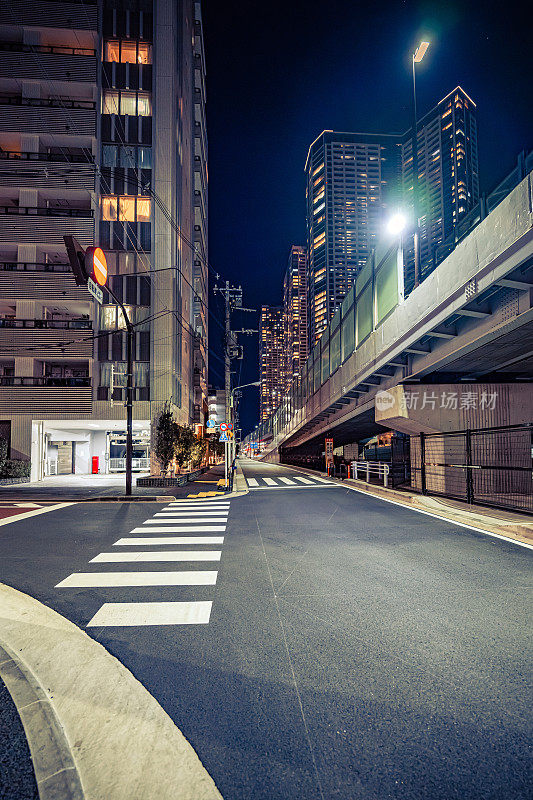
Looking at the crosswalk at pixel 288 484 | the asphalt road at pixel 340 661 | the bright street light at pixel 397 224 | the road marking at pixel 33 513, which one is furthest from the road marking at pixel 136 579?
the crosswalk at pixel 288 484

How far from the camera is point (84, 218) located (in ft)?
101

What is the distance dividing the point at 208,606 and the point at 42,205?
1449 inches

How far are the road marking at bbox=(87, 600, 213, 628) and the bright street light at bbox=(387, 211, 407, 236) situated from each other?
575 inches

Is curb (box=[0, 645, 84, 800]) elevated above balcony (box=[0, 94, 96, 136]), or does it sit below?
below

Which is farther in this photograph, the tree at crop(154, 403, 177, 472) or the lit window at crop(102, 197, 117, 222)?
the lit window at crop(102, 197, 117, 222)

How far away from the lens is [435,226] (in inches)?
1781

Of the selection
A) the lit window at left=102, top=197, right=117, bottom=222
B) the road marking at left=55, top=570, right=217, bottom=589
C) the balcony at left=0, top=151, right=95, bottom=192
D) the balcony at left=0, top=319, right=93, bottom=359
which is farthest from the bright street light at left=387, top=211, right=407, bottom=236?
the balcony at left=0, top=151, right=95, bottom=192

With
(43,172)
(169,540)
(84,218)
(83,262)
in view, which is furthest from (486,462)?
(43,172)

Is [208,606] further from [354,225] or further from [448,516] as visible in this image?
[354,225]

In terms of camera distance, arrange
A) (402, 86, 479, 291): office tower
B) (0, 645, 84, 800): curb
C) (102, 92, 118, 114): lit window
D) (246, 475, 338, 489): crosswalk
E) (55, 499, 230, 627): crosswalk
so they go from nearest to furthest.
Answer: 1. (0, 645, 84, 800): curb
2. (55, 499, 230, 627): crosswalk
3. (246, 475, 338, 489): crosswalk
4. (102, 92, 118, 114): lit window
5. (402, 86, 479, 291): office tower

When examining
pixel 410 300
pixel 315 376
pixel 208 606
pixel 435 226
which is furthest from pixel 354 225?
pixel 208 606

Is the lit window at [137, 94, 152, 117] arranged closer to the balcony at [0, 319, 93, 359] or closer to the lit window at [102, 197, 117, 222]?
the lit window at [102, 197, 117, 222]

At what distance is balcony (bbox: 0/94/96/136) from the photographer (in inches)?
1204

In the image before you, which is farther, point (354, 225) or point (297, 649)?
point (354, 225)
